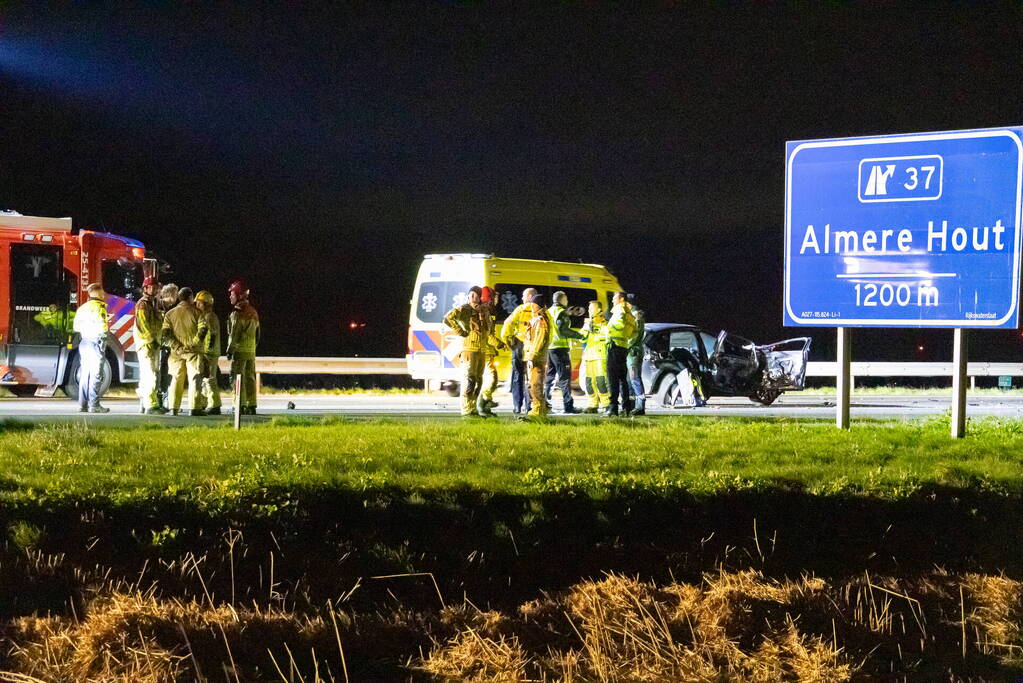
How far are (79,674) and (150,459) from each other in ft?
15.3

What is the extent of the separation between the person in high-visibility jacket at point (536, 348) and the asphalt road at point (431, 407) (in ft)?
3.20

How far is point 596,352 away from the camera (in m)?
16.7

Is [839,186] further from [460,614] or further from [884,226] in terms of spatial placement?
[460,614]

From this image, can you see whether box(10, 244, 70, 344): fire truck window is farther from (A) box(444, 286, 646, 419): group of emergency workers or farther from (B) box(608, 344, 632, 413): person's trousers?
(B) box(608, 344, 632, 413): person's trousers

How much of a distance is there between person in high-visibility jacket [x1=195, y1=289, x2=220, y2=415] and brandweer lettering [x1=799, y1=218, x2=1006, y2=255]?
720 cm

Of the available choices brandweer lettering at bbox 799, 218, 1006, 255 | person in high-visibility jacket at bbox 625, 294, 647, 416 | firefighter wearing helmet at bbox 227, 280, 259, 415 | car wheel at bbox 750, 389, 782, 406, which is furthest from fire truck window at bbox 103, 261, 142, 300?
brandweer lettering at bbox 799, 218, 1006, 255

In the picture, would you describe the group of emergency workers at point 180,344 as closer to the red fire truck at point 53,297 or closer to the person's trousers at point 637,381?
the red fire truck at point 53,297

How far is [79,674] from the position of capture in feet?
13.9

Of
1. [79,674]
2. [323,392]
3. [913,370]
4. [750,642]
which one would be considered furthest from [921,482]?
[913,370]

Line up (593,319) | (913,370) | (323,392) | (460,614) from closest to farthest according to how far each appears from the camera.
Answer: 1. (460,614)
2. (593,319)
3. (323,392)
4. (913,370)

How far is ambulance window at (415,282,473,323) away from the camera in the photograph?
19.0m

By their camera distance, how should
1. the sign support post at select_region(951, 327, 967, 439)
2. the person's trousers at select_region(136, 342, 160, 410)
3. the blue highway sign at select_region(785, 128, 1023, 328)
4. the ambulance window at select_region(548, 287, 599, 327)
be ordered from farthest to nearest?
the ambulance window at select_region(548, 287, 599, 327), the person's trousers at select_region(136, 342, 160, 410), the sign support post at select_region(951, 327, 967, 439), the blue highway sign at select_region(785, 128, 1023, 328)

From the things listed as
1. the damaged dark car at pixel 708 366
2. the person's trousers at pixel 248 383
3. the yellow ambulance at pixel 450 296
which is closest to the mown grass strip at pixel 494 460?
the person's trousers at pixel 248 383

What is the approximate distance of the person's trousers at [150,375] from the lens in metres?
15.0
